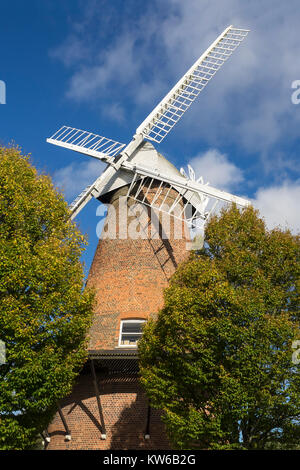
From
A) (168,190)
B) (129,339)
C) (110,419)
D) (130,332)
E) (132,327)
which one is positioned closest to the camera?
(110,419)

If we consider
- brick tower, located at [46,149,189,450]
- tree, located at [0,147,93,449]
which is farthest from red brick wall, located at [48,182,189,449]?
tree, located at [0,147,93,449]

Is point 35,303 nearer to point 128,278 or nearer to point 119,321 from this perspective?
point 119,321

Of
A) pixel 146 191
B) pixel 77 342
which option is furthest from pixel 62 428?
pixel 146 191

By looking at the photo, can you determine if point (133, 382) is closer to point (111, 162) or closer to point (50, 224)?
point (50, 224)

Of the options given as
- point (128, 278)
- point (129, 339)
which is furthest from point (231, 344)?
point (128, 278)

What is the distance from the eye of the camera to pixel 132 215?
1880 centimetres

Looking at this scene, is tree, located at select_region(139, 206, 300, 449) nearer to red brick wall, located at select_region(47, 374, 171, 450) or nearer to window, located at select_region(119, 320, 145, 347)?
red brick wall, located at select_region(47, 374, 171, 450)

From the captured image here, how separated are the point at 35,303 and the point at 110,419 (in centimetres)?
582

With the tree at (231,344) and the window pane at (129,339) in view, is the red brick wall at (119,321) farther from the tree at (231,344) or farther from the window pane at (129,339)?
the tree at (231,344)

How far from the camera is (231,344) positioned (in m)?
11.1

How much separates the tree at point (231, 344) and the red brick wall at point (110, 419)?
2633mm

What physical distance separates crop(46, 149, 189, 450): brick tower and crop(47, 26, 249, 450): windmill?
0.11ft

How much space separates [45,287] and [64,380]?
2.47 m

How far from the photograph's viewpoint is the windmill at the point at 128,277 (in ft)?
47.3
